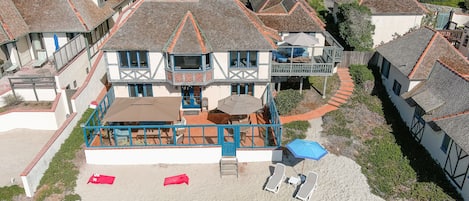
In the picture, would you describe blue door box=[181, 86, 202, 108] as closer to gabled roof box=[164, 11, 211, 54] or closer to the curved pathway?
gabled roof box=[164, 11, 211, 54]

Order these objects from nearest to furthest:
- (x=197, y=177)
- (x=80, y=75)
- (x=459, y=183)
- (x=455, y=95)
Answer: (x=459, y=183) → (x=197, y=177) → (x=455, y=95) → (x=80, y=75)

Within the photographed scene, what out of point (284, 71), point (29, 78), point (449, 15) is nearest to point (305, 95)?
point (284, 71)

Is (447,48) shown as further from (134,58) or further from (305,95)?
(134,58)

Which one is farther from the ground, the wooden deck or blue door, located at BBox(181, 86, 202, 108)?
blue door, located at BBox(181, 86, 202, 108)

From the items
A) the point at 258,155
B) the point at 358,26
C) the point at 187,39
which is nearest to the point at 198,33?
the point at 187,39

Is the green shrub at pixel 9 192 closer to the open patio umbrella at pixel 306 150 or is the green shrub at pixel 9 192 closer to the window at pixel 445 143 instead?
the open patio umbrella at pixel 306 150

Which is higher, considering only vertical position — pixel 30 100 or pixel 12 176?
pixel 30 100

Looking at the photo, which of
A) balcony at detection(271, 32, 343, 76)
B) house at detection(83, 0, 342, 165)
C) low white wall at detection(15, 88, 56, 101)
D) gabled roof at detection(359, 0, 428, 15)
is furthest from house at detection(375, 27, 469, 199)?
low white wall at detection(15, 88, 56, 101)
